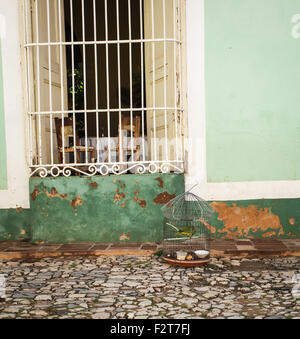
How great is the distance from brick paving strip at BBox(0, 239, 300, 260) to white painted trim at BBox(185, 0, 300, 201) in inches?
23.9

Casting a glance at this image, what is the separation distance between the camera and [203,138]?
521cm

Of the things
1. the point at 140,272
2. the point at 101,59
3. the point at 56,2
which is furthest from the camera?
the point at 101,59

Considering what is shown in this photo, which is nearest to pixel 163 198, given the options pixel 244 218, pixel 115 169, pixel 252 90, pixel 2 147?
pixel 115 169

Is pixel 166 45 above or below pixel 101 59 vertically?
below

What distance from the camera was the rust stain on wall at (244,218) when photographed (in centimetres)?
517

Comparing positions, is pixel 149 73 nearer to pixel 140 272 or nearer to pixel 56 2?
pixel 56 2

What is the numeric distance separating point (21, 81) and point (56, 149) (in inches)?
46.8

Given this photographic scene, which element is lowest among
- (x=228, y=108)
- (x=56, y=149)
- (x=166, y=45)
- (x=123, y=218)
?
(x=123, y=218)

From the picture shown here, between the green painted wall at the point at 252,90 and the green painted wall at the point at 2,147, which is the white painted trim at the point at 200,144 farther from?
the green painted wall at the point at 2,147

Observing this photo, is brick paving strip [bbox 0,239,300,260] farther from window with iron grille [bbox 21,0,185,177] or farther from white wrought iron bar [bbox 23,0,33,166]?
white wrought iron bar [bbox 23,0,33,166]

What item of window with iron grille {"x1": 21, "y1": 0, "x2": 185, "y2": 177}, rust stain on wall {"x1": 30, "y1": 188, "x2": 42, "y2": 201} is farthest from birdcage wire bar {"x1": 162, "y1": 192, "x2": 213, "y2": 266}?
rust stain on wall {"x1": 30, "y1": 188, "x2": 42, "y2": 201}

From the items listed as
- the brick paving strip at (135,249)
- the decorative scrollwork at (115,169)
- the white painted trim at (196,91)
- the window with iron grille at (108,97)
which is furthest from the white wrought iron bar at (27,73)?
the white painted trim at (196,91)

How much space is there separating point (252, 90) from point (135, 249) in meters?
2.54
